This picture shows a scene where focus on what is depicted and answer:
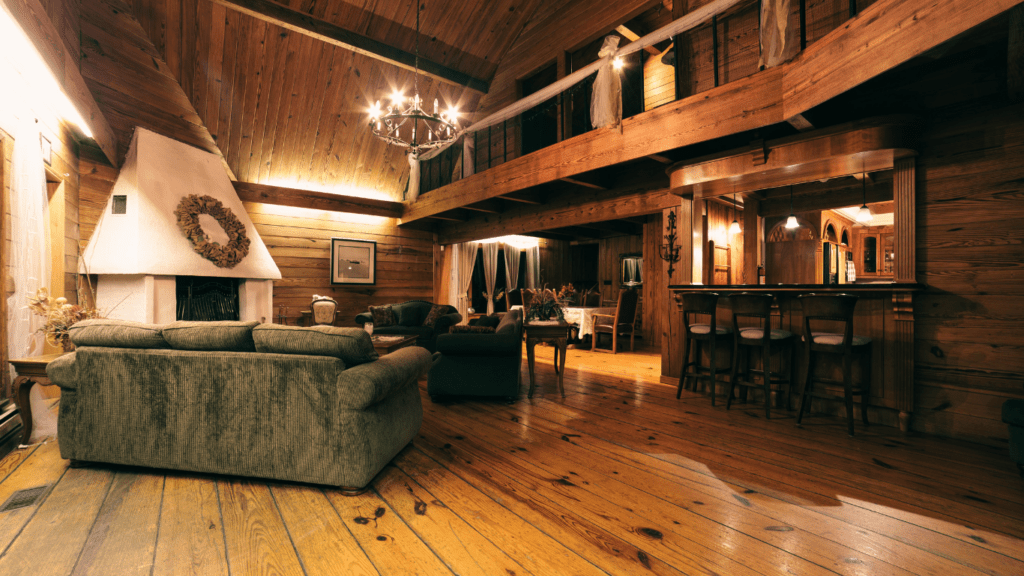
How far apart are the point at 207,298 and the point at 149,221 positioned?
1214 mm

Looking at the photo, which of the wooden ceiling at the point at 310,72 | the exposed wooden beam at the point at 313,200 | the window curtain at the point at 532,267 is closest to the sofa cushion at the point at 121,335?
the wooden ceiling at the point at 310,72

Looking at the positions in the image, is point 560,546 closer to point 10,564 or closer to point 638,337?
point 10,564

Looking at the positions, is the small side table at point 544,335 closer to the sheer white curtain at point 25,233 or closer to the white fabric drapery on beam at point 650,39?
the white fabric drapery on beam at point 650,39

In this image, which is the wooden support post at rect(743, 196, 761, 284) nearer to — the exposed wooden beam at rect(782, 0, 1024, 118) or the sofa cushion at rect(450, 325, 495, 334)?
the exposed wooden beam at rect(782, 0, 1024, 118)

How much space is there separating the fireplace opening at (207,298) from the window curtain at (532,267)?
6272mm

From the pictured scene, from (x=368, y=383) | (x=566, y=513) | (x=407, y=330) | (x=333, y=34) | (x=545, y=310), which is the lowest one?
(x=566, y=513)

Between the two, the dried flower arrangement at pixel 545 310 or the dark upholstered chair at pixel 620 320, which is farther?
the dark upholstered chair at pixel 620 320

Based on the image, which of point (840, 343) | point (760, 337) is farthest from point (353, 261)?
point (840, 343)

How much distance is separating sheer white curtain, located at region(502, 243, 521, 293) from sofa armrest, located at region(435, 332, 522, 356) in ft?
20.9

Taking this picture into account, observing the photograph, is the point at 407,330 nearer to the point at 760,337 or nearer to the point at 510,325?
the point at 510,325

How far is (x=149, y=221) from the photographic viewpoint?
16.6ft

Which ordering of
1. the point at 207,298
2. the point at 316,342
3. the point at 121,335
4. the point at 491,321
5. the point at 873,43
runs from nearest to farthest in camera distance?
the point at 316,342, the point at 121,335, the point at 873,43, the point at 491,321, the point at 207,298

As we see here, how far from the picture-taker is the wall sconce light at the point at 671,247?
4828mm

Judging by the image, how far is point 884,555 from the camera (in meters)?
1.65
